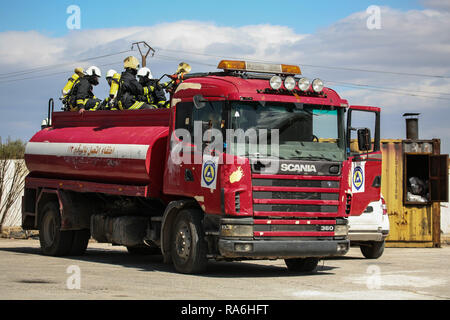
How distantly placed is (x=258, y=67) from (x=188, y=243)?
3183 mm

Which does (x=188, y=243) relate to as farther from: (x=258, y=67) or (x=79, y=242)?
(x=79, y=242)

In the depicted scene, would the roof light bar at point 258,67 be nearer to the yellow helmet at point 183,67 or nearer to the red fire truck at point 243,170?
the red fire truck at point 243,170

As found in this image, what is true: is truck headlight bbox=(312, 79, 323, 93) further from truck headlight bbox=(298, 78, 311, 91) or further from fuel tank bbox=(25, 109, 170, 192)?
fuel tank bbox=(25, 109, 170, 192)

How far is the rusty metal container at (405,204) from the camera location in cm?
2225

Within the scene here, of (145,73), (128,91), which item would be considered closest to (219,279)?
(128,91)

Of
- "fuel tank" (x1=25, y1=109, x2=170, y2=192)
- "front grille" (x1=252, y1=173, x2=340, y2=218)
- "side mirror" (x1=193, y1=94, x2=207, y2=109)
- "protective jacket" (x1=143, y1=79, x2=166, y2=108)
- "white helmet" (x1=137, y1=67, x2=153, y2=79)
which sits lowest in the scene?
"front grille" (x1=252, y1=173, x2=340, y2=218)

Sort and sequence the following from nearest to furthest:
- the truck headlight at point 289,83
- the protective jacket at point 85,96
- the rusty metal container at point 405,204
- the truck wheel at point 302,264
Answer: the truck headlight at point 289,83 < the truck wheel at point 302,264 < the protective jacket at point 85,96 < the rusty metal container at point 405,204

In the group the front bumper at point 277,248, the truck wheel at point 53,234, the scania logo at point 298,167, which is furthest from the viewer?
the truck wheel at point 53,234

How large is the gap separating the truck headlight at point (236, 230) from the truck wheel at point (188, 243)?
69 centimetres

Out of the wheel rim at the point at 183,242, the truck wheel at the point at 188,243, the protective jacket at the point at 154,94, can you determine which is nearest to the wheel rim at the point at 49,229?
the protective jacket at the point at 154,94

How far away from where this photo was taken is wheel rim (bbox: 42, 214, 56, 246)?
1773cm

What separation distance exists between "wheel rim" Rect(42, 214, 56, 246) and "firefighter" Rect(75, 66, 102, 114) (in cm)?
243

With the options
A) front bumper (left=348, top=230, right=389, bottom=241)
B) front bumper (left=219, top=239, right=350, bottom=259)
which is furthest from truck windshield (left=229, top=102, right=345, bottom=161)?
front bumper (left=348, top=230, right=389, bottom=241)

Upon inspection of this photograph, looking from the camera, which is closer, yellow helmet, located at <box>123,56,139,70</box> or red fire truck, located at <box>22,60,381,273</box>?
red fire truck, located at <box>22,60,381,273</box>
